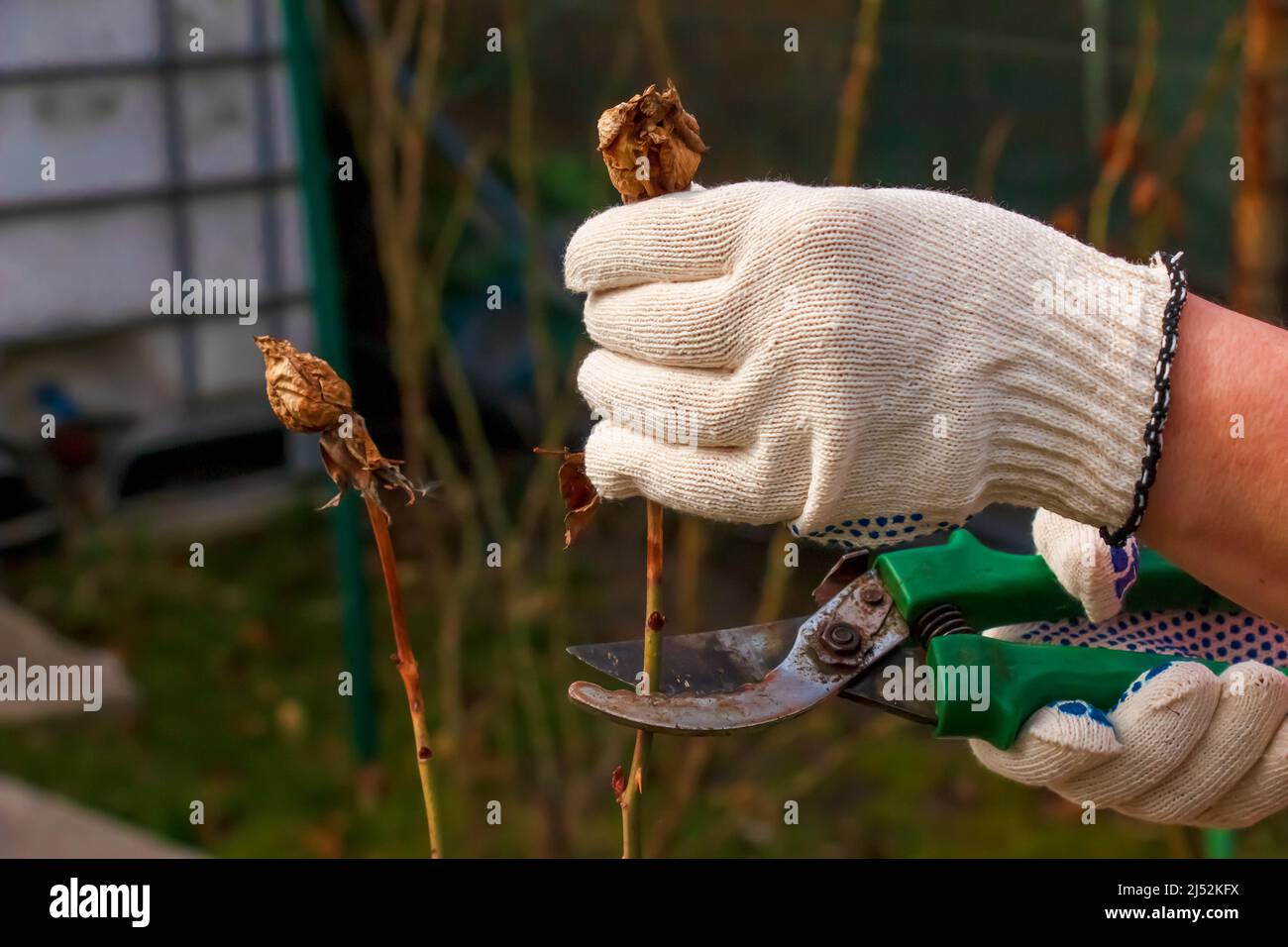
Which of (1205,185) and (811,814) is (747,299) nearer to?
(811,814)

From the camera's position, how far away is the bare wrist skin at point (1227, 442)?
104cm

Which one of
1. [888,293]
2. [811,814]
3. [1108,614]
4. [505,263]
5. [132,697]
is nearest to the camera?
[888,293]

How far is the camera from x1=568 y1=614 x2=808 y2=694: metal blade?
112cm

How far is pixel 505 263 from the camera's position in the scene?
11.1 ft

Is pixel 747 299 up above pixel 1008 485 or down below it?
above

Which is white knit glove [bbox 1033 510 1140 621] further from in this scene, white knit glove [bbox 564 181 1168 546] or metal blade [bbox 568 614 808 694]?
metal blade [bbox 568 614 808 694]

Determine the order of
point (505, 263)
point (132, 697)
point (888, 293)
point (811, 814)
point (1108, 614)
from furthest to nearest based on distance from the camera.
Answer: point (505, 263) < point (132, 697) < point (811, 814) < point (1108, 614) < point (888, 293)

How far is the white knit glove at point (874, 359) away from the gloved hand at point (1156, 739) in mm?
135

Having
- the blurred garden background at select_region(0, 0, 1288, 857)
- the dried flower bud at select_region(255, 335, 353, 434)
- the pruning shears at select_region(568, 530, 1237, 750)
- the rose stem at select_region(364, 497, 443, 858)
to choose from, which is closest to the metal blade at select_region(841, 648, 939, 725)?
the pruning shears at select_region(568, 530, 1237, 750)

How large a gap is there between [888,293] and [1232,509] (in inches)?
13.0

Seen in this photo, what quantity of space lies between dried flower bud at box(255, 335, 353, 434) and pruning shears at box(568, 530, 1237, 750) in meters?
0.31

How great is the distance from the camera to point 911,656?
1.19 metres

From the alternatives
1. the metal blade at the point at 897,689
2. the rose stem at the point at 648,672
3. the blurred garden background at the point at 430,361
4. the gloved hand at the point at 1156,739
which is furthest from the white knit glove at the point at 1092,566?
the blurred garden background at the point at 430,361
